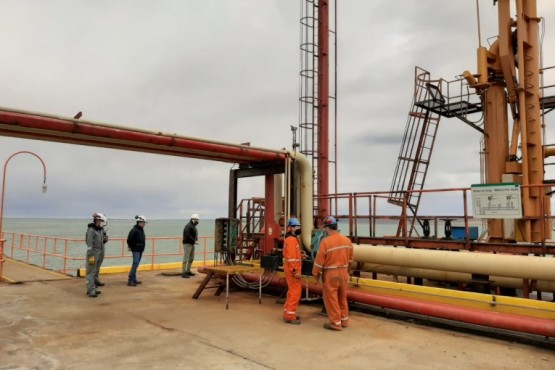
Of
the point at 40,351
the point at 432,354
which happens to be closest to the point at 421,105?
the point at 432,354

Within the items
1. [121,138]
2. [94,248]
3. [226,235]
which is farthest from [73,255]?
[121,138]

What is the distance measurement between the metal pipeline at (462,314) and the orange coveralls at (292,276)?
3.98ft

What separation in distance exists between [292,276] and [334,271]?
0.95 metres

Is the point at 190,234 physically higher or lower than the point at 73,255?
higher

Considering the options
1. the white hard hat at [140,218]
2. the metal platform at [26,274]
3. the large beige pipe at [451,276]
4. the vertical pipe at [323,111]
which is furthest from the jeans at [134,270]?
the vertical pipe at [323,111]

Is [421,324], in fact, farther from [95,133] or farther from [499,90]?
[499,90]

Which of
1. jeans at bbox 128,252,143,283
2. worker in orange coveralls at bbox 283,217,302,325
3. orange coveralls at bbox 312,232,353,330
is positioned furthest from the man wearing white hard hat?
orange coveralls at bbox 312,232,353,330

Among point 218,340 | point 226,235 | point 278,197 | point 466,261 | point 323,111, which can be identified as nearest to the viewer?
point 218,340

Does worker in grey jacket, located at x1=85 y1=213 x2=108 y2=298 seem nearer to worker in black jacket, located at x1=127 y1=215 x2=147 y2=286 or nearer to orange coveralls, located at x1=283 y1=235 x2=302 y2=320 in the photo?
worker in black jacket, located at x1=127 y1=215 x2=147 y2=286

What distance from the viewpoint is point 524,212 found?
1084 cm

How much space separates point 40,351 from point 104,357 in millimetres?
1015

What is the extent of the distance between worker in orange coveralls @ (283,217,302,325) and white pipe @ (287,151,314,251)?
1.92 metres

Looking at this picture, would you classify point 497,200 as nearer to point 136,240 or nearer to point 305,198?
point 305,198

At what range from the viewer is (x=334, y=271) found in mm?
7312
